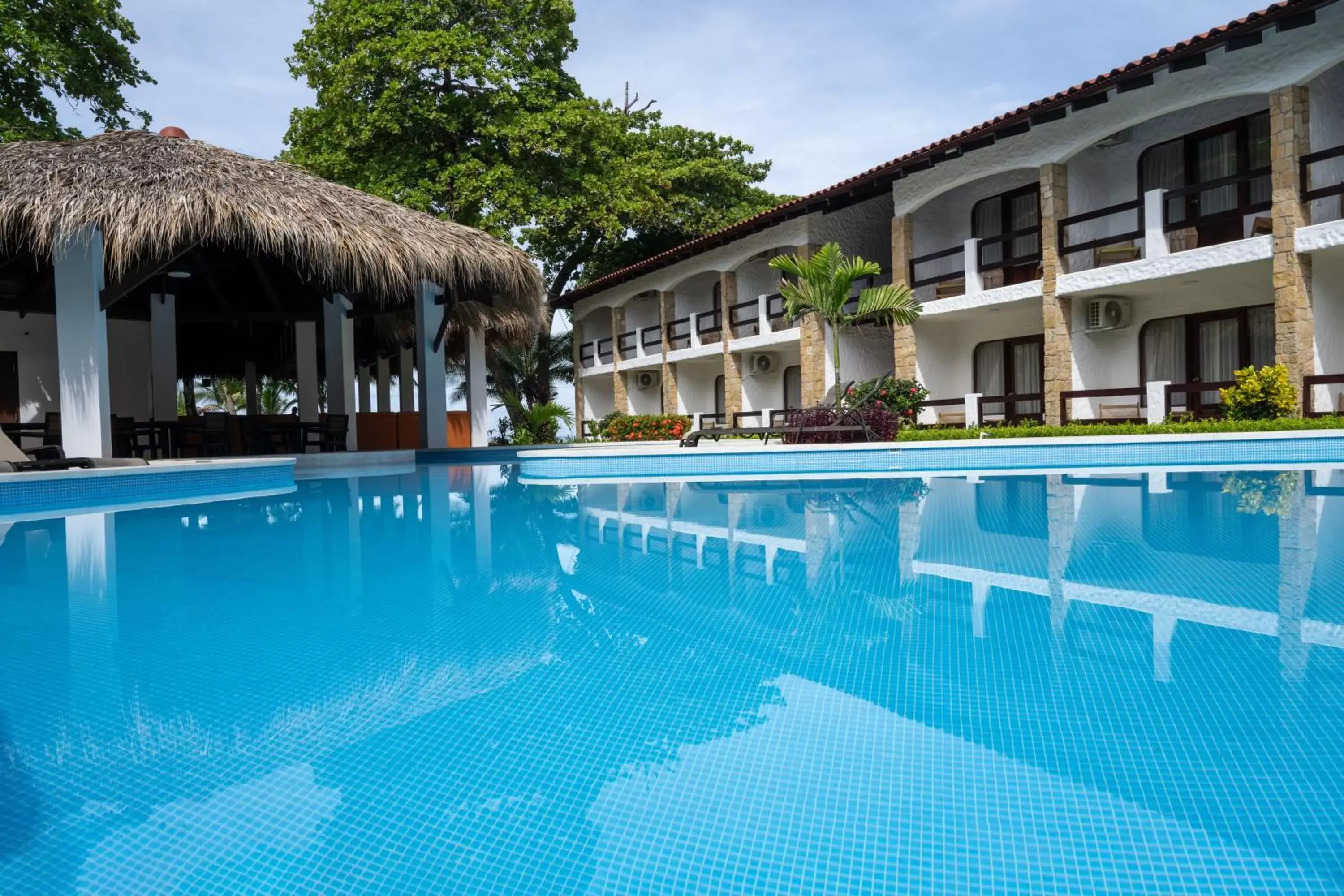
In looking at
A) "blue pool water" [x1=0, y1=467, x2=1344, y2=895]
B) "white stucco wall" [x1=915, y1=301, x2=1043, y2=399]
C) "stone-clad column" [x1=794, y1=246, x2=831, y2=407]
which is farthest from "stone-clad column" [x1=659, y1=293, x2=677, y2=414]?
"blue pool water" [x1=0, y1=467, x2=1344, y2=895]

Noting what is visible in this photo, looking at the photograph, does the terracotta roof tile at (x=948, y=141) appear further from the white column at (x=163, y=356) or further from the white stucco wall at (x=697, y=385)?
the white column at (x=163, y=356)

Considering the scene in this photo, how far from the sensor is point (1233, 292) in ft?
46.4

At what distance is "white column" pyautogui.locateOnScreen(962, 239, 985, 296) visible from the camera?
16.2 m

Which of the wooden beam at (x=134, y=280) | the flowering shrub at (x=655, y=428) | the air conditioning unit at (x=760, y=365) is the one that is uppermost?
the wooden beam at (x=134, y=280)

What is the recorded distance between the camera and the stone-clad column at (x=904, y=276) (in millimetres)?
17406

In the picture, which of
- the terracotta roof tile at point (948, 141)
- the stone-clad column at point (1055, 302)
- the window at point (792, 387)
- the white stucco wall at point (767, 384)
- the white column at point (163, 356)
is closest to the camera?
the terracotta roof tile at point (948, 141)

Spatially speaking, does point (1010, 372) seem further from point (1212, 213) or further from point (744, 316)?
point (744, 316)

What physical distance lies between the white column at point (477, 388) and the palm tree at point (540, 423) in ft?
8.30

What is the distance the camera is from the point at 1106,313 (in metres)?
14.8

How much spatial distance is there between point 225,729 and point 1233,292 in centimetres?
1571

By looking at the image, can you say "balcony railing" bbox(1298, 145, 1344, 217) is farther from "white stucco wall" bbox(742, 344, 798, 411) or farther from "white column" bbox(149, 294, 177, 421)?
"white column" bbox(149, 294, 177, 421)

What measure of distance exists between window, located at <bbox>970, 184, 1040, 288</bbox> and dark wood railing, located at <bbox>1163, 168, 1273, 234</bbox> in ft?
8.15

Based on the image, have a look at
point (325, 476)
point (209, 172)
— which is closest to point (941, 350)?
point (325, 476)

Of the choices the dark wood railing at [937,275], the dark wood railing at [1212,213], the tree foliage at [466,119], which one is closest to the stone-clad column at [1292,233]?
the dark wood railing at [1212,213]
